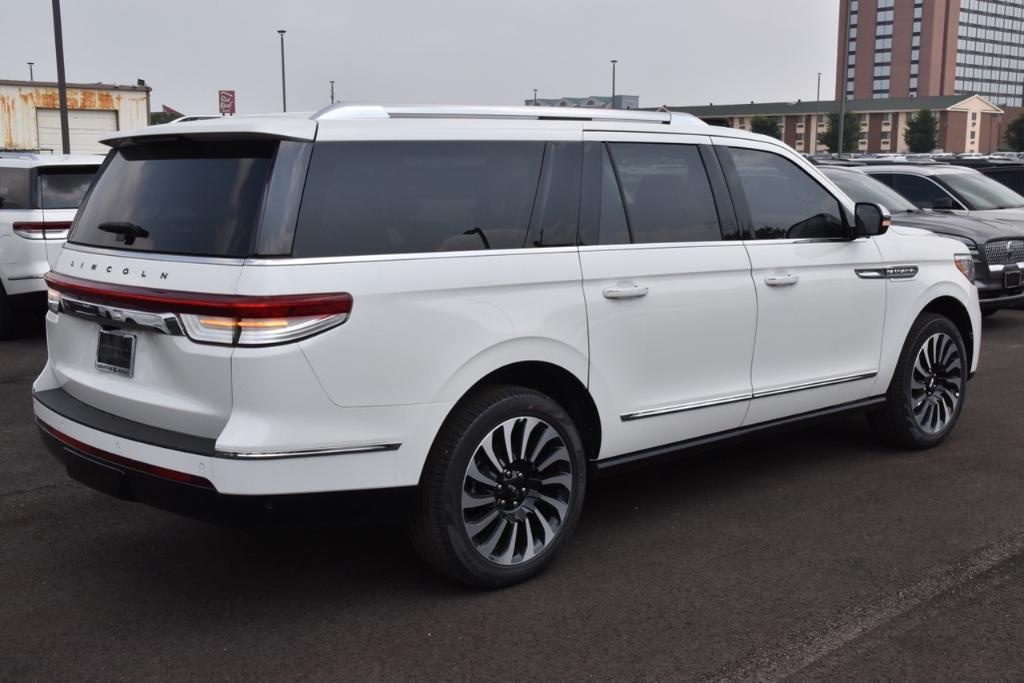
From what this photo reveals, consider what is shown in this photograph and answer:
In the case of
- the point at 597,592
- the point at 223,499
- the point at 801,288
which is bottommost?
the point at 597,592

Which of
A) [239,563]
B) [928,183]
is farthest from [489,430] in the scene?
[928,183]

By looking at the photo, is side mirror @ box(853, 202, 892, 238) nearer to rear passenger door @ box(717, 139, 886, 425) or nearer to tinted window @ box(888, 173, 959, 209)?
rear passenger door @ box(717, 139, 886, 425)

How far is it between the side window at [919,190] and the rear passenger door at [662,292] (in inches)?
351

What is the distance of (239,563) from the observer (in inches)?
179

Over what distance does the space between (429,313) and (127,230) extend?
1203 millimetres

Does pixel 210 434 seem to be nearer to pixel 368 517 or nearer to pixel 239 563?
pixel 368 517

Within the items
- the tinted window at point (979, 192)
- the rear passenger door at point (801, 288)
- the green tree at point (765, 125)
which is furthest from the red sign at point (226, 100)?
the green tree at point (765, 125)

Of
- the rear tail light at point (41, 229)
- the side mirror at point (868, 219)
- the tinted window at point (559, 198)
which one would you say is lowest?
the rear tail light at point (41, 229)

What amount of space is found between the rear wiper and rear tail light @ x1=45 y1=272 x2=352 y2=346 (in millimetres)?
377

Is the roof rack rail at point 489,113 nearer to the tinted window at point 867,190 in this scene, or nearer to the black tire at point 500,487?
the black tire at point 500,487

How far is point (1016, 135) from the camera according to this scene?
142500mm

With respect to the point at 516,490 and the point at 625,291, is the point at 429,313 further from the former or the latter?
the point at 625,291

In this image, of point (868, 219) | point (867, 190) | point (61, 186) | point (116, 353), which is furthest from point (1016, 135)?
point (116, 353)

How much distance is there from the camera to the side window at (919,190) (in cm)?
1318
